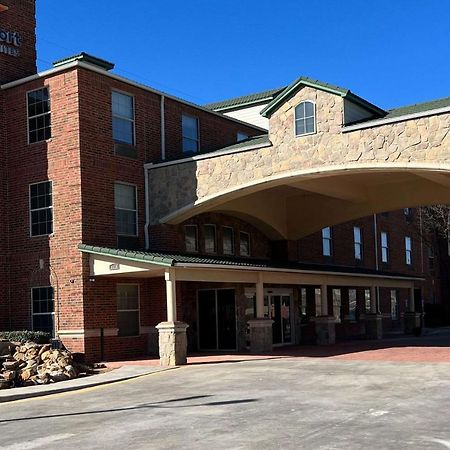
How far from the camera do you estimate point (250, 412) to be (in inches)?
427

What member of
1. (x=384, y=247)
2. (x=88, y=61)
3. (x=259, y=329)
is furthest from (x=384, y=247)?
(x=88, y=61)

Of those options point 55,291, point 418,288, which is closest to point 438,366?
point 55,291

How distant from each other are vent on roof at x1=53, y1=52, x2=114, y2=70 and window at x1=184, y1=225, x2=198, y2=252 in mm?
6407

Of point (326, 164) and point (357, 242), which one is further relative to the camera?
point (357, 242)

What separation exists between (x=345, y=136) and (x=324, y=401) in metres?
9.78

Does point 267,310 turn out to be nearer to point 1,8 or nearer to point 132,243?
point 132,243

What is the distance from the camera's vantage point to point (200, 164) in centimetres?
2280

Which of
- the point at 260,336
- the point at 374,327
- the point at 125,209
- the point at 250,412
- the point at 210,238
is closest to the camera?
the point at 250,412

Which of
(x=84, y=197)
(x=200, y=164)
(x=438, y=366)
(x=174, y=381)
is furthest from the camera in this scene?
(x=200, y=164)

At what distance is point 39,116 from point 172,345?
9295 mm

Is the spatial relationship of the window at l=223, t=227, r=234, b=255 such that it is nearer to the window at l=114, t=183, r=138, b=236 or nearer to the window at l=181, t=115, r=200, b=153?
the window at l=181, t=115, r=200, b=153

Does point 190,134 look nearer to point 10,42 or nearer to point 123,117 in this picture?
point 123,117

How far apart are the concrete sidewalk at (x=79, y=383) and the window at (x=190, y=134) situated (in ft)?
33.4

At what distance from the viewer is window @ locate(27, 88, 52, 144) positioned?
22656 millimetres
